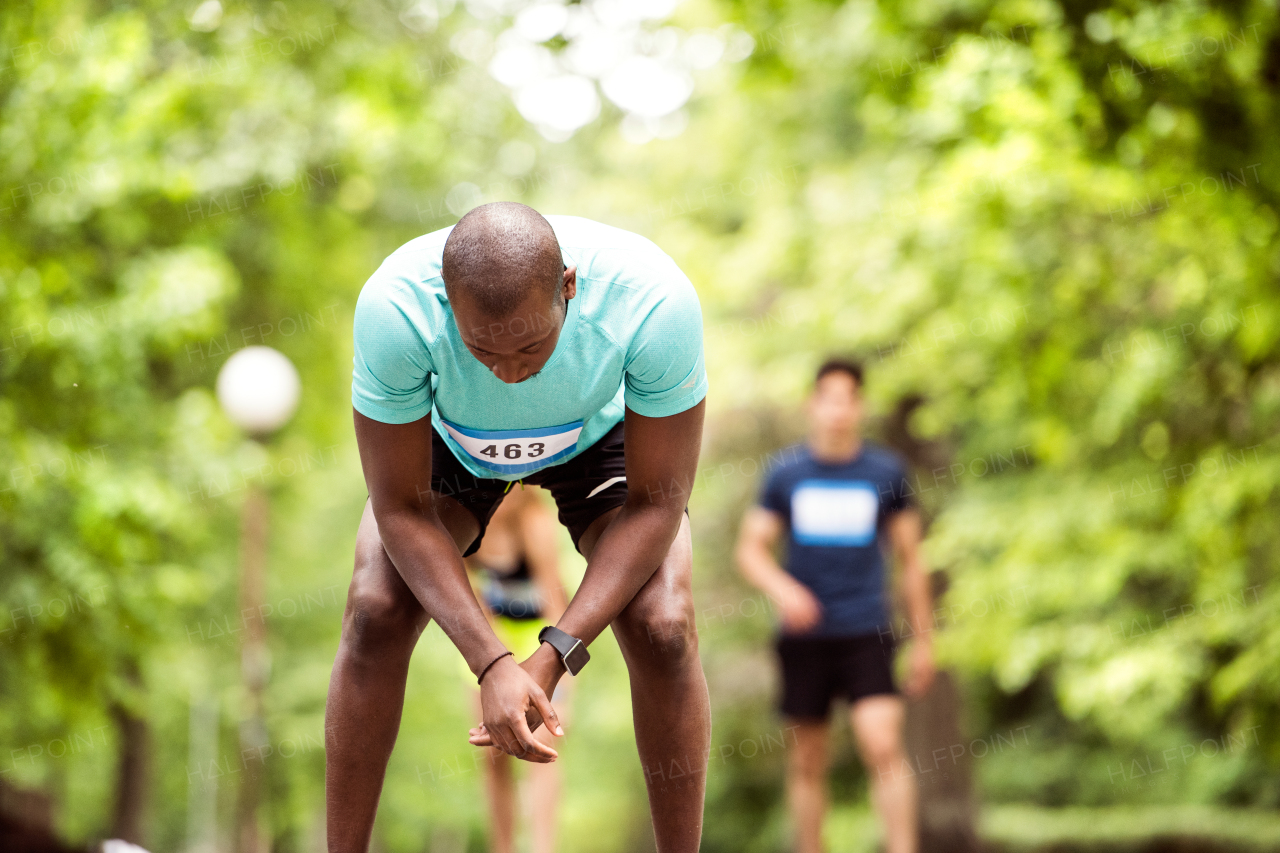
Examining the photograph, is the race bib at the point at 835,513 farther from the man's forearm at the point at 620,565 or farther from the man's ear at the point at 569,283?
the man's ear at the point at 569,283

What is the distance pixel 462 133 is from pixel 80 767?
12026 mm

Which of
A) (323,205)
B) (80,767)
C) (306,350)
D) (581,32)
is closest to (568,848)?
(80,767)

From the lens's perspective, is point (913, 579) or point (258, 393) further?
point (258, 393)

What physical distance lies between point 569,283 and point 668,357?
0.26 m

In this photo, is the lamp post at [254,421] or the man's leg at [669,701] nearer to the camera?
the man's leg at [669,701]

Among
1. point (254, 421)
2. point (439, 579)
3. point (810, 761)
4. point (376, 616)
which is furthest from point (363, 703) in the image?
point (254, 421)

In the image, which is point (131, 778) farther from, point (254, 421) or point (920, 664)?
point (920, 664)

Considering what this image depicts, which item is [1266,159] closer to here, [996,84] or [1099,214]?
[996,84]

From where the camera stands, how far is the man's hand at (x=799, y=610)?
212 inches

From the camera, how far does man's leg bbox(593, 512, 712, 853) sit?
2.43 metres

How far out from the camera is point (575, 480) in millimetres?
2781

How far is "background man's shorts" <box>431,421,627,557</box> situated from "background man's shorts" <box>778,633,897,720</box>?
3119 mm

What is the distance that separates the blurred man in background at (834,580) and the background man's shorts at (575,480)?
2.80 metres

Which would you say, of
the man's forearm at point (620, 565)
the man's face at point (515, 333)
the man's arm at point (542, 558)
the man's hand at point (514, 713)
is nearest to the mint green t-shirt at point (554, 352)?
the man's face at point (515, 333)
